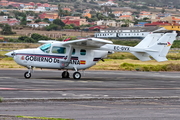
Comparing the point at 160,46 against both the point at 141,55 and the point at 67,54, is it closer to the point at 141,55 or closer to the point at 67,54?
the point at 141,55

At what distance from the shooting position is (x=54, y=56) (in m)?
22.6

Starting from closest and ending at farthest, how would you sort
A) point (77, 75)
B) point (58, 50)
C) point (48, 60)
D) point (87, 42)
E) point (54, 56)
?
point (87, 42), point (48, 60), point (54, 56), point (58, 50), point (77, 75)

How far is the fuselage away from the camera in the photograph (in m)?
22.0

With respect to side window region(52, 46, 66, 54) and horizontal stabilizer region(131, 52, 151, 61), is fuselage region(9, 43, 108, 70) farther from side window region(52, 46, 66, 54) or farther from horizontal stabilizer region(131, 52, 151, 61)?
horizontal stabilizer region(131, 52, 151, 61)

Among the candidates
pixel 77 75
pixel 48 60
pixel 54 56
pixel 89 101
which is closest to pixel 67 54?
pixel 54 56

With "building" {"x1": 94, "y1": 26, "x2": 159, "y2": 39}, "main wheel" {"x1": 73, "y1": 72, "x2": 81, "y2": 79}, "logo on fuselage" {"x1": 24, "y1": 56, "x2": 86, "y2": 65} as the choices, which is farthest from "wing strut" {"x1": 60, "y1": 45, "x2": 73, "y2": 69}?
"building" {"x1": 94, "y1": 26, "x2": 159, "y2": 39}

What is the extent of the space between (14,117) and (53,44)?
39.4 feet

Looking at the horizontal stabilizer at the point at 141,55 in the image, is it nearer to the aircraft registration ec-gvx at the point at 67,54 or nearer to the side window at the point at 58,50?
the aircraft registration ec-gvx at the point at 67,54

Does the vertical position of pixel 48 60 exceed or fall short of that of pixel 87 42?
it falls short

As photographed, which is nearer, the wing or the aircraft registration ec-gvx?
the wing

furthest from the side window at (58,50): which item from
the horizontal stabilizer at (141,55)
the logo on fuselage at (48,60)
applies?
the horizontal stabilizer at (141,55)

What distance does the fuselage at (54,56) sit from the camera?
2200cm

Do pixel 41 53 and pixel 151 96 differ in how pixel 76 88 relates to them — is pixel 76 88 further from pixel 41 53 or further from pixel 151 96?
pixel 41 53

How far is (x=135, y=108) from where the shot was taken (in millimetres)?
13133
